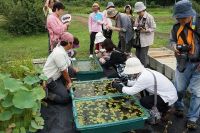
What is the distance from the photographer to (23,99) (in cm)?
350

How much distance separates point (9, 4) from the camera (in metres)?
14.1

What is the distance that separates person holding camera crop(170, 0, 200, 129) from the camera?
147 inches

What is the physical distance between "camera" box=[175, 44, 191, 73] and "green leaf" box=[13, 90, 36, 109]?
196 centimetres

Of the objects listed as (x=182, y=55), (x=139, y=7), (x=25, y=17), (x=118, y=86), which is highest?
(x=139, y=7)

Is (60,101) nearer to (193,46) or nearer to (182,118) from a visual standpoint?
(182,118)

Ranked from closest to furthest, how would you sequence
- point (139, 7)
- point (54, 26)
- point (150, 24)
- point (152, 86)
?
1. point (152, 86)
2. point (139, 7)
3. point (150, 24)
4. point (54, 26)

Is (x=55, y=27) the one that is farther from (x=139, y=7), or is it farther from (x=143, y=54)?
(x=143, y=54)

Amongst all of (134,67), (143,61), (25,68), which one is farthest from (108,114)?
(143,61)

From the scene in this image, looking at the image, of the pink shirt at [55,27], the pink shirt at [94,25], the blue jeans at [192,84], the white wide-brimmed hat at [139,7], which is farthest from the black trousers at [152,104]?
the pink shirt at [94,25]

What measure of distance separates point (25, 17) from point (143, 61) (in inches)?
353

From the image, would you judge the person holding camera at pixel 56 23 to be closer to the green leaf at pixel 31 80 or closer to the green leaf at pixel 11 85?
the green leaf at pixel 31 80

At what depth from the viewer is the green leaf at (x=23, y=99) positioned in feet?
11.3

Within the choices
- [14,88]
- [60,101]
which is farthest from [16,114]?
[60,101]

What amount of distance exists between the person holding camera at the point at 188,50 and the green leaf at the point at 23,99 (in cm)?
197
